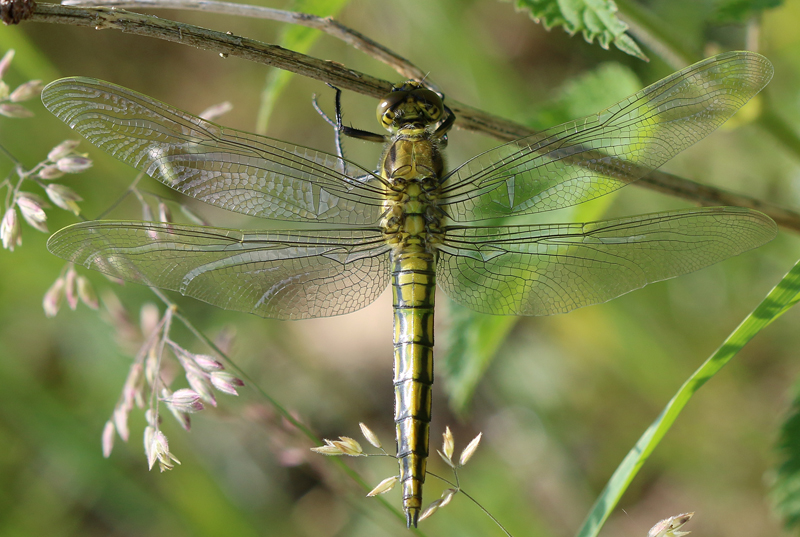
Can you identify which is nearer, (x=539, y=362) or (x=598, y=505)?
(x=598, y=505)

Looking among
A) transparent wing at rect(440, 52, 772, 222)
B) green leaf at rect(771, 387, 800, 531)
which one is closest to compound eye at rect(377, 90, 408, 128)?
transparent wing at rect(440, 52, 772, 222)

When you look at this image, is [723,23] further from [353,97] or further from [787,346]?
[353,97]

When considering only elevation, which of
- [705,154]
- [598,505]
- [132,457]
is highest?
[705,154]

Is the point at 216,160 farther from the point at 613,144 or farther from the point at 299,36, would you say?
the point at 613,144

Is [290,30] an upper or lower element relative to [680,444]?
upper

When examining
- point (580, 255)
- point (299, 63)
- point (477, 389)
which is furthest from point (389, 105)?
point (477, 389)

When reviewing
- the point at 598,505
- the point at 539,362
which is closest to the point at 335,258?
the point at 598,505

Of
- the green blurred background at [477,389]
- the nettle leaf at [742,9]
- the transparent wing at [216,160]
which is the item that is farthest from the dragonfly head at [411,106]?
the green blurred background at [477,389]

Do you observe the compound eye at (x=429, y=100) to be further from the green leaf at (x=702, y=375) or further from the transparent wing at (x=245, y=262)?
the green leaf at (x=702, y=375)
